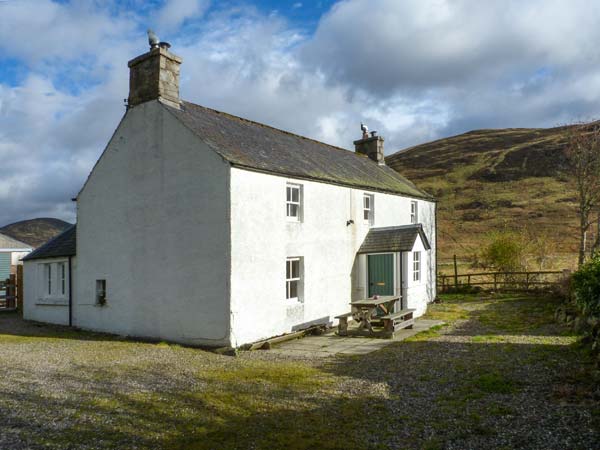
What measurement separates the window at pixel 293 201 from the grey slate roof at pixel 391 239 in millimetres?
3890

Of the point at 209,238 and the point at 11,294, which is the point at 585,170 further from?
the point at 11,294

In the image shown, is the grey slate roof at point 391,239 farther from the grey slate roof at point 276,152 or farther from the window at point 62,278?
the window at point 62,278

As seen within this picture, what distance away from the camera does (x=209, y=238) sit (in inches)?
514

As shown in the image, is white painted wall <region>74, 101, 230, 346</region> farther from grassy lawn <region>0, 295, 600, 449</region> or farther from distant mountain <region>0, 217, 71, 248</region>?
distant mountain <region>0, 217, 71, 248</region>

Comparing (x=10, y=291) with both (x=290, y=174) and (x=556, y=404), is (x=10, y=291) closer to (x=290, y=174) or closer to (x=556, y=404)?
(x=290, y=174)

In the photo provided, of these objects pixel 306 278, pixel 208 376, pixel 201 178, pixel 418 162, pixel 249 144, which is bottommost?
pixel 208 376

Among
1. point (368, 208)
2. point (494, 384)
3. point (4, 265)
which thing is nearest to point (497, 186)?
point (368, 208)

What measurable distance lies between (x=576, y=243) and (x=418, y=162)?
49.1 m

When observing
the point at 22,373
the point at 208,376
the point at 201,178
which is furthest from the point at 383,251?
the point at 22,373

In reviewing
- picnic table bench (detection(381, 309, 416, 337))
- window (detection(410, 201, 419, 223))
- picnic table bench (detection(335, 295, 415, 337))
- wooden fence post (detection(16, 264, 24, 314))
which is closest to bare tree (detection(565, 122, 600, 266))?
window (detection(410, 201, 419, 223))

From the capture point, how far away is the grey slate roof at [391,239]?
679 inches

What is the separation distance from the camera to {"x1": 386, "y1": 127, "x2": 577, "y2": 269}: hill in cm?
5019

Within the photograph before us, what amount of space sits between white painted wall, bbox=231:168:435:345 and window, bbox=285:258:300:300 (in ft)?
0.89

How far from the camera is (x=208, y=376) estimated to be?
9477mm
